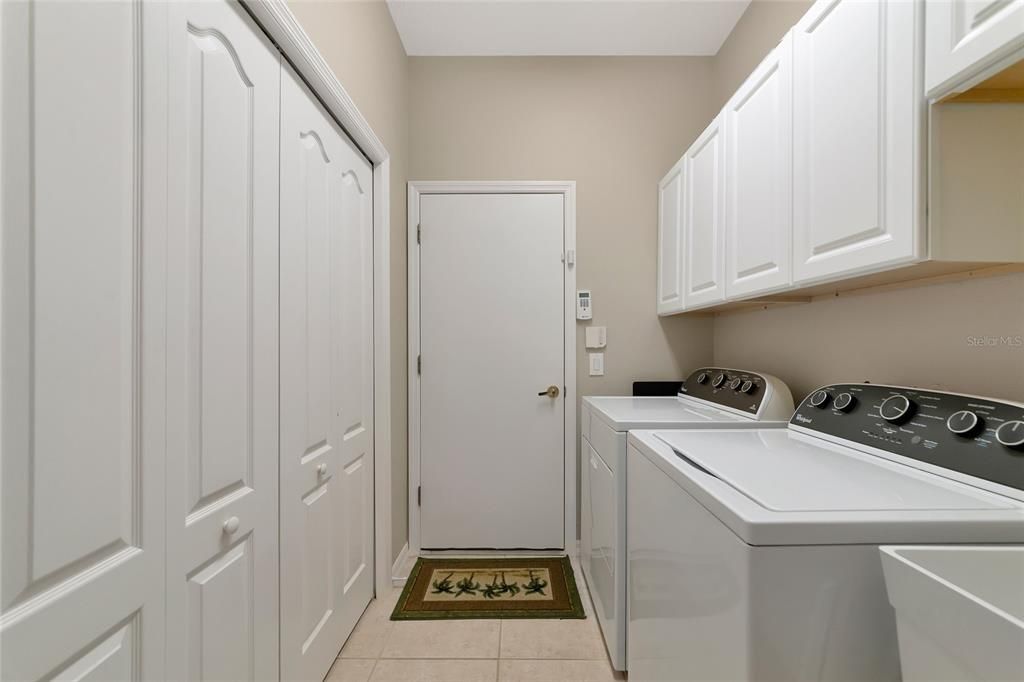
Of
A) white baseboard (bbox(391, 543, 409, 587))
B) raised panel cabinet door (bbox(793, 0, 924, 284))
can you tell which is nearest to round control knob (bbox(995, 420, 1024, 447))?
raised panel cabinet door (bbox(793, 0, 924, 284))

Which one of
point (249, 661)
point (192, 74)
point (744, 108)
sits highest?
point (744, 108)

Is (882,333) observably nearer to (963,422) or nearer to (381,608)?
(963,422)

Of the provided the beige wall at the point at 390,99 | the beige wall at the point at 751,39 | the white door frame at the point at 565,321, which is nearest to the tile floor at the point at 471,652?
the beige wall at the point at 390,99

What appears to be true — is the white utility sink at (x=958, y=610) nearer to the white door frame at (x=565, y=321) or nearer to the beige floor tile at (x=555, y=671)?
the beige floor tile at (x=555, y=671)

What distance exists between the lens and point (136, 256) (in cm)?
74

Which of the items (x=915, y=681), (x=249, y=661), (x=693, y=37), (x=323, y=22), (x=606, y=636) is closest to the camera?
(x=915, y=681)

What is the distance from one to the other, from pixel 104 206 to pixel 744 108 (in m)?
1.78

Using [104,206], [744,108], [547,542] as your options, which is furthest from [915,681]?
[547,542]

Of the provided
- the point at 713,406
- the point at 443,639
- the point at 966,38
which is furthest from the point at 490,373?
the point at 966,38

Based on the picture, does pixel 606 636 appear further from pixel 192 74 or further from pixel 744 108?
pixel 192 74

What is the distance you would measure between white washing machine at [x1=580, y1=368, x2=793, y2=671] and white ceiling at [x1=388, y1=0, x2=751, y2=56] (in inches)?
70.3

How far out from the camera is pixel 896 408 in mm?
1093

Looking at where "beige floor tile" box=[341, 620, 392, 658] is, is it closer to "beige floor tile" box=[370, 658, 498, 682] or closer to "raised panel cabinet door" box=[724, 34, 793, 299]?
"beige floor tile" box=[370, 658, 498, 682]

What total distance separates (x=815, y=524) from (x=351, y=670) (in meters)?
1.70
